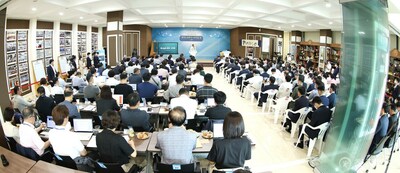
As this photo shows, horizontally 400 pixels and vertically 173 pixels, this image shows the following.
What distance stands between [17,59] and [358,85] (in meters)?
11.4

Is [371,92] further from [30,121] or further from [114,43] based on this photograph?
[114,43]

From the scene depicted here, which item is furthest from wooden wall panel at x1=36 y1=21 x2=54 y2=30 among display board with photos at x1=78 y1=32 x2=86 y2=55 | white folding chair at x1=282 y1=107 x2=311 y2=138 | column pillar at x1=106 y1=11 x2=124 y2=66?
white folding chair at x1=282 y1=107 x2=311 y2=138

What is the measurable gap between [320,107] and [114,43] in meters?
9.70

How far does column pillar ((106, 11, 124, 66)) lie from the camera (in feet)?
42.7

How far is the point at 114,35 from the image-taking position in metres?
13.3

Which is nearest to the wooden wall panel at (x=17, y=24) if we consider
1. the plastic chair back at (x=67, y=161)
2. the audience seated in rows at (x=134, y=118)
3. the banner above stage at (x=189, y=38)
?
the audience seated in rows at (x=134, y=118)

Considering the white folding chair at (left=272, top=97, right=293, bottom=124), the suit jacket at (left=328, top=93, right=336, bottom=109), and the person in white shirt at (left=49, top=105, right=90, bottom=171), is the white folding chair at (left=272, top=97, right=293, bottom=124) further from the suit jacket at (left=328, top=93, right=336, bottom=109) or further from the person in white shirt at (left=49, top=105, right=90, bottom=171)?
the person in white shirt at (left=49, top=105, right=90, bottom=171)

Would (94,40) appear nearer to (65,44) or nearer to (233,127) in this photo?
(65,44)

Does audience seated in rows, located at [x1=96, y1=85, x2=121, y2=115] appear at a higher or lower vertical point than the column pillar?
lower

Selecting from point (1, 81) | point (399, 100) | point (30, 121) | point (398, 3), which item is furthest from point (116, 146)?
point (399, 100)

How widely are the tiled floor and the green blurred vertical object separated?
49 centimetres

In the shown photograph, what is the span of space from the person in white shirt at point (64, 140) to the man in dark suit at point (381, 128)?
474 centimetres

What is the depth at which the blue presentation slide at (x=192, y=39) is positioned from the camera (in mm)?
25328

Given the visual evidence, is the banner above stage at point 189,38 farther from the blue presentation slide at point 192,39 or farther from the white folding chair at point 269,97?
the white folding chair at point 269,97
